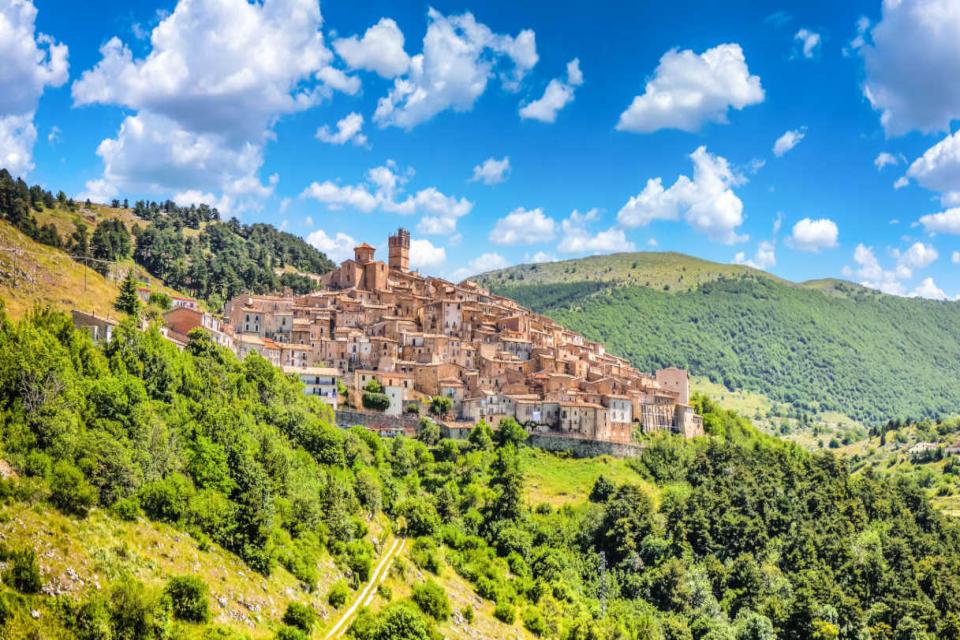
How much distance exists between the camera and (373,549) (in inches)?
1863

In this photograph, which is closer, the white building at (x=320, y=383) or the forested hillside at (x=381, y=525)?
the forested hillside at (x=381, y=525)

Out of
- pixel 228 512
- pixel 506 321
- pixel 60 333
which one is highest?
pixel 506 321

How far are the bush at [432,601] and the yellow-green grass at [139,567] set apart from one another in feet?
19.5

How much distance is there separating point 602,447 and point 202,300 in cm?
5243

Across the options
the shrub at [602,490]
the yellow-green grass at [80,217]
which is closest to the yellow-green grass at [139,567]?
the shrub at [602,490]

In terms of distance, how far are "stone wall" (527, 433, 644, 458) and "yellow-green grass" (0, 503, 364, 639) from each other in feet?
113

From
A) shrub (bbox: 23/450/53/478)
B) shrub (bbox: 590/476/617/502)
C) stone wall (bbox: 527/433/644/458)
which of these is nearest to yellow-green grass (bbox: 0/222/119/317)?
shrub (bbox: 23/450/53/478)

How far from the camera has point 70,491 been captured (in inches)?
1258

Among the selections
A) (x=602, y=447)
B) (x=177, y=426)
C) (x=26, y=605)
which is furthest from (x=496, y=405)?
(x=26, y=605)

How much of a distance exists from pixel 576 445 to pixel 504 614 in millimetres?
25479

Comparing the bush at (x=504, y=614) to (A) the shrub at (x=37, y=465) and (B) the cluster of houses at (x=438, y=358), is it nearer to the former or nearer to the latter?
(B) the cluster of houses at (x=438, y=358)

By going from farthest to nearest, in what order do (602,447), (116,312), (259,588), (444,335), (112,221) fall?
(112,221)
(444,335)
(602,447)
(116,312)
(259,588)

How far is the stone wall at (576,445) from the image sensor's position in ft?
235

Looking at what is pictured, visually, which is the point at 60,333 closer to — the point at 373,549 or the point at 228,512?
the point at 228,512
